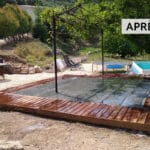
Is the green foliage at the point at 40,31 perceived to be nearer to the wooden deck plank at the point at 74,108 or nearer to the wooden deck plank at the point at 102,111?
the wooden deck plank at the point at 74,108

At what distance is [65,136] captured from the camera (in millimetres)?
5996

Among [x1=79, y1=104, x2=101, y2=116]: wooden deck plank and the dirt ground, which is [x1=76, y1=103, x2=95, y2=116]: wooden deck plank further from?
the dirt ground

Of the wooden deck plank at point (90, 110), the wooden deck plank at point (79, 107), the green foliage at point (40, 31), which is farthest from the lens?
the green foliage at point (40, 31)

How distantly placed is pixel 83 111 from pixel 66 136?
1023 mm

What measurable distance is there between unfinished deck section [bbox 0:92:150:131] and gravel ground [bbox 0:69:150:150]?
13 cm

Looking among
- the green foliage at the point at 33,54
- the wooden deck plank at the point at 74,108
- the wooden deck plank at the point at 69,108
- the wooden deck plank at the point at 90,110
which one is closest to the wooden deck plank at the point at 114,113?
the wooden deck plank at the point at 90,110

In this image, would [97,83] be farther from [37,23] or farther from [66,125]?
[37,23]

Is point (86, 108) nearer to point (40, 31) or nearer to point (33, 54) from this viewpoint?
point (33, 54)

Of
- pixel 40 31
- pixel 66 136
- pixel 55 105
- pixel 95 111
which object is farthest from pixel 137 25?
pixel 40 31

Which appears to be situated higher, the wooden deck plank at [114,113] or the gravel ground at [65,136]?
the wooden deck plank at [114,113]

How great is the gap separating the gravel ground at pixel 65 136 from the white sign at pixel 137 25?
2.12 metres

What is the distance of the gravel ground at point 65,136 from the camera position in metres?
5.53

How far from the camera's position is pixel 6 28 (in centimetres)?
3005

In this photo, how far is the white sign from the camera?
6773 mm
